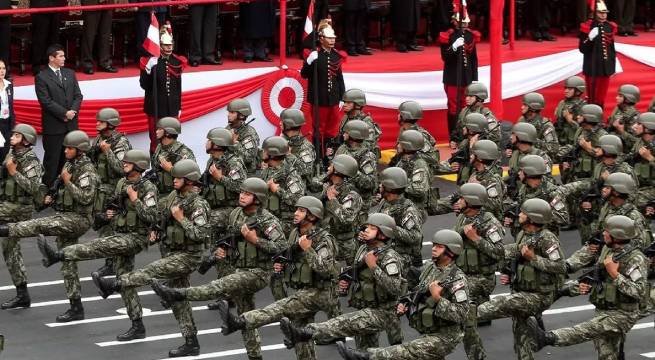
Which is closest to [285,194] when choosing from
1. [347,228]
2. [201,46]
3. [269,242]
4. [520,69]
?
[347,228]

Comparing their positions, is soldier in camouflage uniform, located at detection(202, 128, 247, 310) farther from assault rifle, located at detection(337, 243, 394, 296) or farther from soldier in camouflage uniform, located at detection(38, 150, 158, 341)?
assault rifle, located at detection(337, 243, 394, 296)

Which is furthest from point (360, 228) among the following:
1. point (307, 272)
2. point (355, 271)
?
point (355, 271)

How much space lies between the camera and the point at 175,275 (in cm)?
2125

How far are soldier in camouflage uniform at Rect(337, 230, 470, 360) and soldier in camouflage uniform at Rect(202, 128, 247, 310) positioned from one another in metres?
5.54

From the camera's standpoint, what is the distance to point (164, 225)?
21516 millimetres

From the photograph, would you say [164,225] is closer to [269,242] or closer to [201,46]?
[269,242]

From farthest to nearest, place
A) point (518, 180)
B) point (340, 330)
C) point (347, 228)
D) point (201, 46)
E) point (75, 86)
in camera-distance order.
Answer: point (201, 46), point (75, 86), point (518, 180), point (347, 228), point (340, 330)

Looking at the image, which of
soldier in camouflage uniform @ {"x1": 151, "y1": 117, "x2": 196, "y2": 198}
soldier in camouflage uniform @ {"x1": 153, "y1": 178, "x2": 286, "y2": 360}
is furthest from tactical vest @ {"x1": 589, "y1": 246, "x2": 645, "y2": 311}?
soldier in camouflage uniform @ {"x1": 151, "y1": 117, "x2": 196, "y2": 198}

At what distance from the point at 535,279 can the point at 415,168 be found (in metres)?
4.17

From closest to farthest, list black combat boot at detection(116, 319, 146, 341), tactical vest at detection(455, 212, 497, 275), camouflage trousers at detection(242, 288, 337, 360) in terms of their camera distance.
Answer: camouflage trousers at detection(242, 288, 337, 360), tactical vest at detection(455, 212, 497, 275), black combat boot at detection(116, 319, 146, 341)

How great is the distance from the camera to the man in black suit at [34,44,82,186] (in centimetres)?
2767

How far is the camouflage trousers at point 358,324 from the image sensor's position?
62.5 feet

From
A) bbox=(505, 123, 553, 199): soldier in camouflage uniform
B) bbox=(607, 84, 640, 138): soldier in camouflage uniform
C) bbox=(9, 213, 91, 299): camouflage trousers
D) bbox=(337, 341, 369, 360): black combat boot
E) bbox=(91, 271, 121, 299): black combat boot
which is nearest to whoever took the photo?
bbox=(337, 341, 369, 360): black combat boot

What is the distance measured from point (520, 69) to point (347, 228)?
449 inches
